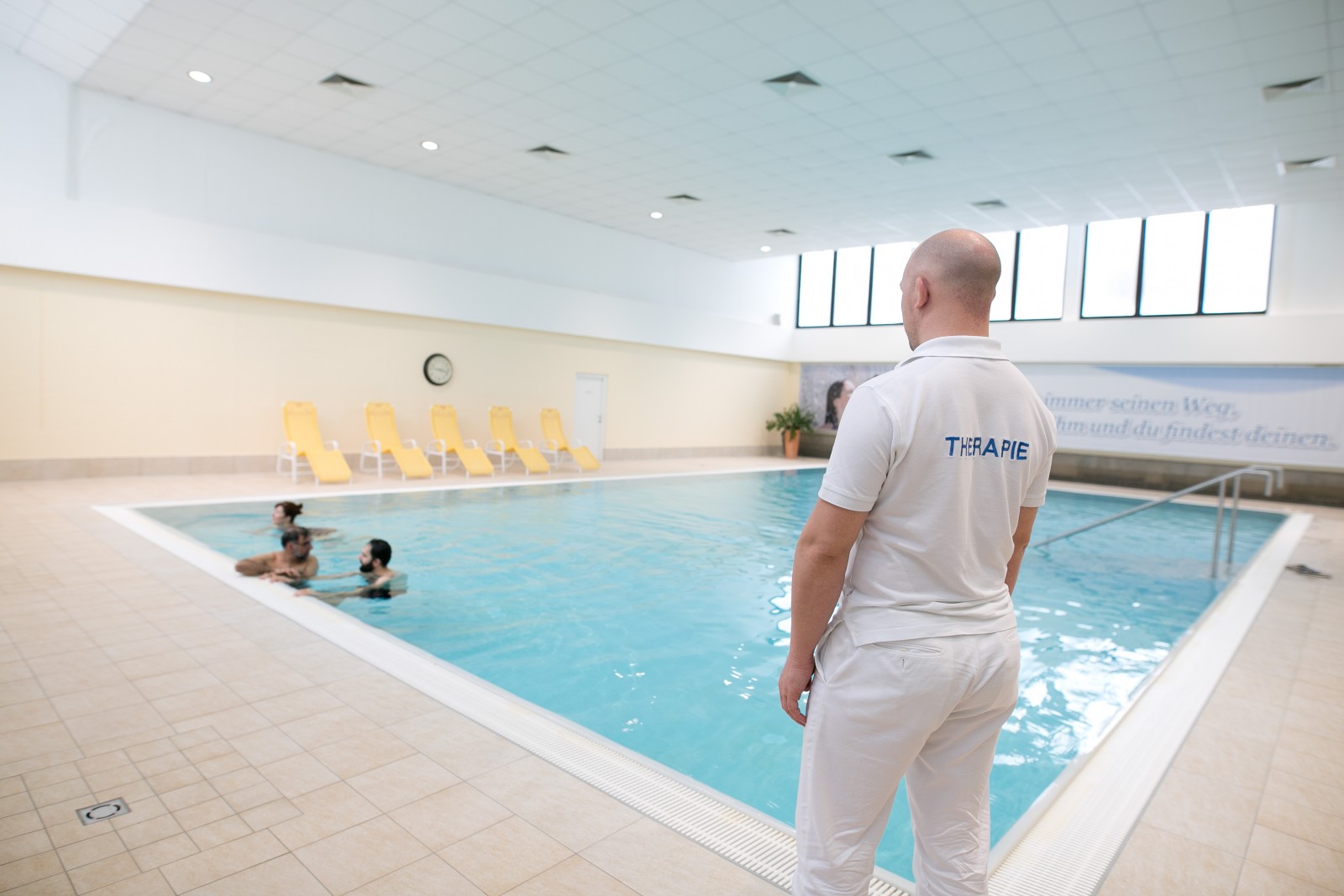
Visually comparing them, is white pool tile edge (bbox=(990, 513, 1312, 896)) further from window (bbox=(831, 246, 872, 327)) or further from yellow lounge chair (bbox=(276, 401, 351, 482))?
window (bbox=(831, 246, 872, 327))

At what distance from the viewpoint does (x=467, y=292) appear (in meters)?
11.8

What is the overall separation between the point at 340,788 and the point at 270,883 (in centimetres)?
44

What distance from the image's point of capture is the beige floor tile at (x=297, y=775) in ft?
7.27

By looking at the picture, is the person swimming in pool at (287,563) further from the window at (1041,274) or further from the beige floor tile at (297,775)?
the window at (1041,274)

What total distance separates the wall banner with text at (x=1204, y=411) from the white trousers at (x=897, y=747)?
14.6m

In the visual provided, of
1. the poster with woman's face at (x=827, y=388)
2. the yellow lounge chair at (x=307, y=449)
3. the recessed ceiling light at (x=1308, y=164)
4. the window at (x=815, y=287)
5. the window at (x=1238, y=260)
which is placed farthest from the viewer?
the window at (x=815, y=287)

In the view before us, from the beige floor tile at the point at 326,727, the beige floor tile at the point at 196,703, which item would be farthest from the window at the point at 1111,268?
the beige floor tile at the point at 196,703

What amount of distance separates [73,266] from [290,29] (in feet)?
13.1

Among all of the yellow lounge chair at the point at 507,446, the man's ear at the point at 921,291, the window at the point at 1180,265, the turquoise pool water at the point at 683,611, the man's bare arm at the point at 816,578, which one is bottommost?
the turquoise pool water at the point at 683,611

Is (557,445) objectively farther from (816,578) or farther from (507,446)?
(816,578)

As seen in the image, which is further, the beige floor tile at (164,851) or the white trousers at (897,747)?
the beige floor tile at (164,851)

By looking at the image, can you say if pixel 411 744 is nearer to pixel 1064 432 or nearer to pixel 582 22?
pixel 582 22

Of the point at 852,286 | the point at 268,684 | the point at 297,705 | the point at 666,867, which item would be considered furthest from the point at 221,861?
the point at 852,286

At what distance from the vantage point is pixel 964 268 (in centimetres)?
128
